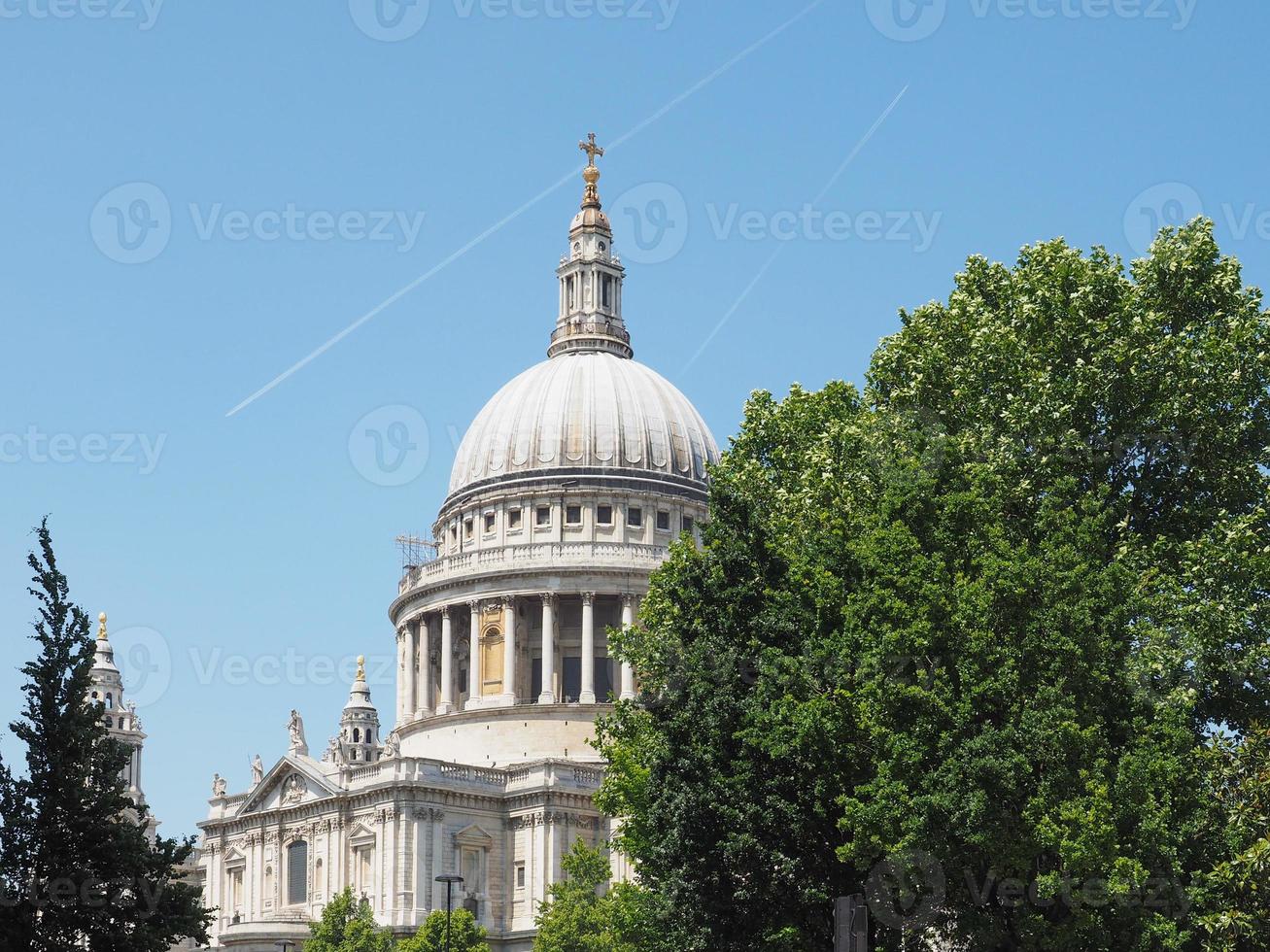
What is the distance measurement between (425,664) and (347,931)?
1126 inches

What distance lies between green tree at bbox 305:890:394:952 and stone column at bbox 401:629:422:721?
23.2 m

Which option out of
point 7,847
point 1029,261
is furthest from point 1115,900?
point 7,847

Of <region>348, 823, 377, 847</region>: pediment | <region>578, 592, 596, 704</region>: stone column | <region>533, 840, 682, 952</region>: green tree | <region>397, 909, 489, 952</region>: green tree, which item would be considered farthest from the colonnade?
<region>397, 909, 489, 952</region>: green tree

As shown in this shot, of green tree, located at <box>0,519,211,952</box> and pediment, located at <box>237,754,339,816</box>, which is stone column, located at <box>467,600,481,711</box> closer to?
pediment, located at <box>237,754,339,816</box>

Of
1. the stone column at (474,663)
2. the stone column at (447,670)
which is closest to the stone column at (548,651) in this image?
the stone column at (474,663)

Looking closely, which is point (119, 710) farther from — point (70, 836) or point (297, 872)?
point (70, 836)

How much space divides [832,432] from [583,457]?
66.3m

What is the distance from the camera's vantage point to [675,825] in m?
43.1

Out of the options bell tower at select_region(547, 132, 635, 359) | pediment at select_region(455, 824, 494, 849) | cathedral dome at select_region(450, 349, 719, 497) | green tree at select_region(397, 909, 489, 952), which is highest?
bell tower at select_region(547, 132, 635, 359)

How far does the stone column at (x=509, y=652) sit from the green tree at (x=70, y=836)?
222ft

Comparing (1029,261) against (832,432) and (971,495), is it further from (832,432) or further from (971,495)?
(971,495)

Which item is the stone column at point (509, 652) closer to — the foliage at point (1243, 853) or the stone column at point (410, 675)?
the stone column at point (410, 675)

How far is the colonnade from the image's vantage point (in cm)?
10656

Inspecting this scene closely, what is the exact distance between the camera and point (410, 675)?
116 m
